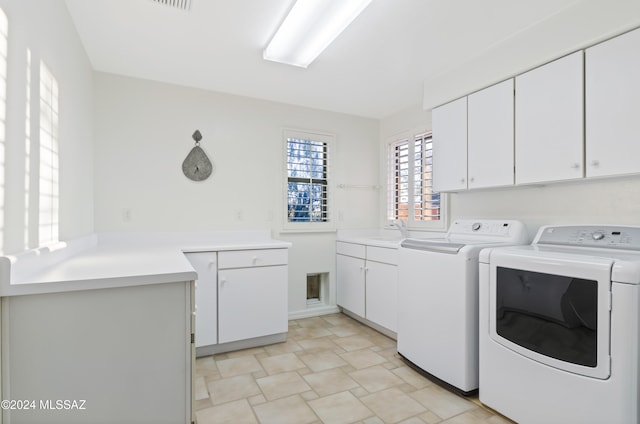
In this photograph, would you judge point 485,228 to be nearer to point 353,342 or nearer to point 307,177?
point 353,342

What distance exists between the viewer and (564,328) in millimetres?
1597

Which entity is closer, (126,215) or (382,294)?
(126,215)

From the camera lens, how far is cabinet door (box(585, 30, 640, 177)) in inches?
67.2

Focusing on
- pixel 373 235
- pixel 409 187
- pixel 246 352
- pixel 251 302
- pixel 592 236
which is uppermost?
pixel 409 187

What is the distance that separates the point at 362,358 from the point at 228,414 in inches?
45.4

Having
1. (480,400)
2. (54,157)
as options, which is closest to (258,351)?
(480,400)

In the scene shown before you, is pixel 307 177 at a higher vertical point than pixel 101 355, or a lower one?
higher

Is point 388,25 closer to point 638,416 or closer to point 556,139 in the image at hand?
point 556,139

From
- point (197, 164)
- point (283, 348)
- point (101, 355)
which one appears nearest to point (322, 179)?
point (197, 164)

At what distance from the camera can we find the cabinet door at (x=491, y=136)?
2322 mm

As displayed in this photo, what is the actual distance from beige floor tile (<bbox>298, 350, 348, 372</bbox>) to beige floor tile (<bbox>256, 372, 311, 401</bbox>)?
0.19 m

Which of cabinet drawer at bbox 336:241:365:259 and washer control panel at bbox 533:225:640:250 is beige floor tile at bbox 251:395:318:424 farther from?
washer control panel at bbox 533:225:640:250

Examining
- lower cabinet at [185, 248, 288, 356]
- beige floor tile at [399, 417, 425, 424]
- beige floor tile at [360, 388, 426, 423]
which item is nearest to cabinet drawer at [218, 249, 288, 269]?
lower cabinet at [185, 248, 288, 356]

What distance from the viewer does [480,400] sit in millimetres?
1987
